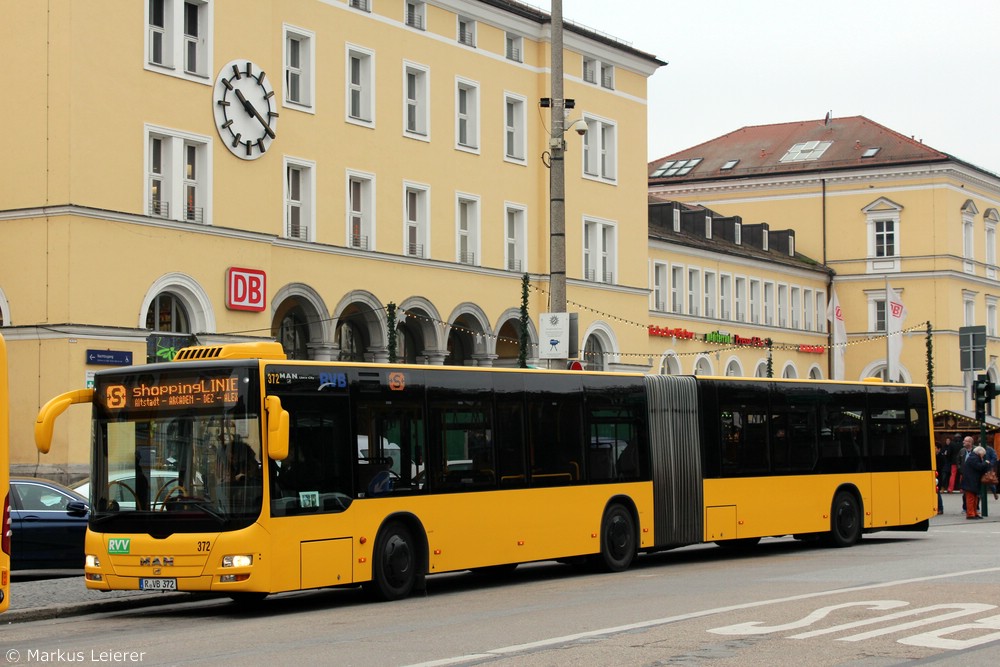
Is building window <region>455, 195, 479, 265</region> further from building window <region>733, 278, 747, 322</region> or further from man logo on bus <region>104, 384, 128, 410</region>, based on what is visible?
man logo on bus <region>104, 384, 128, 410</region>

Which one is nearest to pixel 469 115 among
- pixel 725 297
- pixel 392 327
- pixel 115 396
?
pixel 392 327

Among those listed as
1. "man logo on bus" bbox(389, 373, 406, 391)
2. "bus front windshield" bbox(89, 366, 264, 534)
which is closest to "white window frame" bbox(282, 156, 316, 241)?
"man logo on bus" bbox(389, 373, 406, 391)

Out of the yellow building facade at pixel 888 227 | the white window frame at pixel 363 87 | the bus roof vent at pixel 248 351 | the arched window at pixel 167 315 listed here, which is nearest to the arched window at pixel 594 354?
the white window frame at pixel 363 87

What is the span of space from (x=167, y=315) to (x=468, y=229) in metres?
14.0

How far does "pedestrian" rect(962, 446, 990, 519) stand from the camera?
3475cm

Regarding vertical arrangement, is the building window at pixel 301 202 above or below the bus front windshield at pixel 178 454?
above

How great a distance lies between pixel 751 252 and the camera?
78562 millimetres

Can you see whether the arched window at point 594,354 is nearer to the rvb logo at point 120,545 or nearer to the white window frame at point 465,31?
the white window frame at point 465,31

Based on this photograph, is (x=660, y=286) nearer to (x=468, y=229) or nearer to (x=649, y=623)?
(x=468, y=229)

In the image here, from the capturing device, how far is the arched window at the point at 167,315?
37312 mm

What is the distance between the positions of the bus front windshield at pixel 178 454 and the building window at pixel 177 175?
20.7 meters

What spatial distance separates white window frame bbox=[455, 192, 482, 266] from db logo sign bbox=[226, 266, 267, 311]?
1070cm

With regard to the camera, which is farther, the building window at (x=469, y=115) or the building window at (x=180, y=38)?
the building window at (x=469, y=115)

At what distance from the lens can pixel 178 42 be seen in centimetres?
3759
